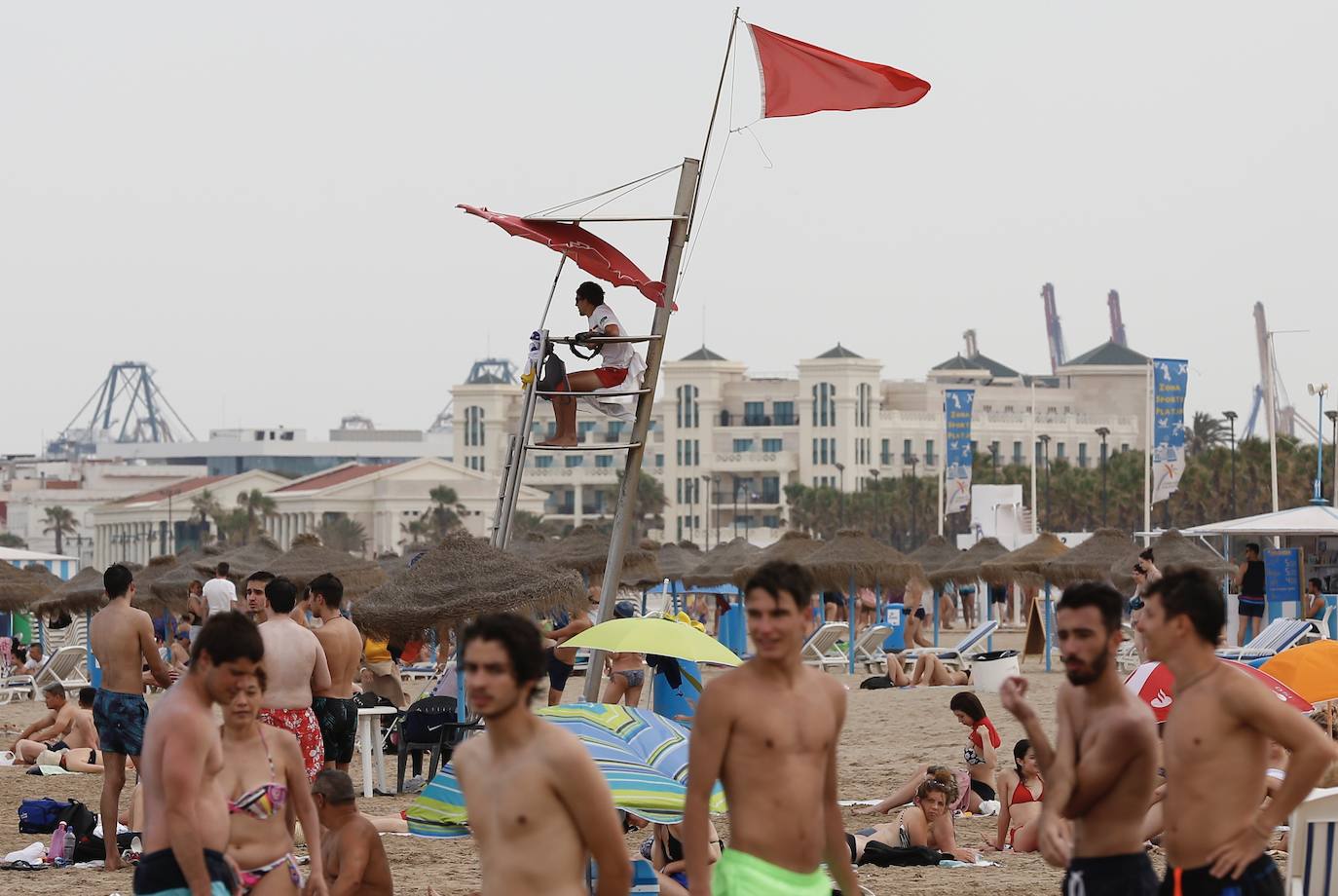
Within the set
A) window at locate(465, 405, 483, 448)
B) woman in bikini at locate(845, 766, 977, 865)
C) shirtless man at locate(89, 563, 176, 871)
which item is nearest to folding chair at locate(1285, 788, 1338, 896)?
woman in bikini at locate(845, 766, 977, 865)

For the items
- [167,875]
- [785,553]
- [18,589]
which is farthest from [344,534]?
[167,875]

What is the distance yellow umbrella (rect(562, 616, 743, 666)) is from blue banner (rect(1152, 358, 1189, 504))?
95.1ft

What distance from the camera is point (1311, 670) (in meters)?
9.57

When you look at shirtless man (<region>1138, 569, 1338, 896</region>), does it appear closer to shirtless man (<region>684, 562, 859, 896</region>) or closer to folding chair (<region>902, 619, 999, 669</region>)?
shirtless man (<region>684, 562, 859, 896</region>)

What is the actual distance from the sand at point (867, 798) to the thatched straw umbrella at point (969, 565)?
304 inches

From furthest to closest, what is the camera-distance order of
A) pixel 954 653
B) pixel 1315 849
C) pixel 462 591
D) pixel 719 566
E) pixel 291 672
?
pixel 719 566 < pixel 954 653 < pixel 462 591 < pixel 291 672 < pixel 1315 849

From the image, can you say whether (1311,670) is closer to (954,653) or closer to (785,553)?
(954,653)

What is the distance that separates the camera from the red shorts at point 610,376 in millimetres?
9328

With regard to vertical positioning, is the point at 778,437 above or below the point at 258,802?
above

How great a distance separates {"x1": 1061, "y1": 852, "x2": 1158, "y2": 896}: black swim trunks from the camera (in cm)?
443

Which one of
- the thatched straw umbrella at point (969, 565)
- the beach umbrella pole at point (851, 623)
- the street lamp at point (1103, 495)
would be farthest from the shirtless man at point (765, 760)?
the street lamp at point (1103, 495)

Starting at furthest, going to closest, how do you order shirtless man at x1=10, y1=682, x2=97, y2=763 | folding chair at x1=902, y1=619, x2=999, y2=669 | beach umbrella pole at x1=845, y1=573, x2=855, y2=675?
beach umbrella pole at x1=845, y1=573, x2=855, y2=675, folding chair at x1=902, y1=619, x2=999, y2=669, shirtless man at x1=10, y1=682, x2=97, y2=763

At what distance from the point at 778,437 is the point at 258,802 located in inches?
4781

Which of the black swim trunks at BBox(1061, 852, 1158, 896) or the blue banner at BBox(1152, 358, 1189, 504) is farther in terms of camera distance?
the blue banner at BBox(1152, 358, 1189, 504)
